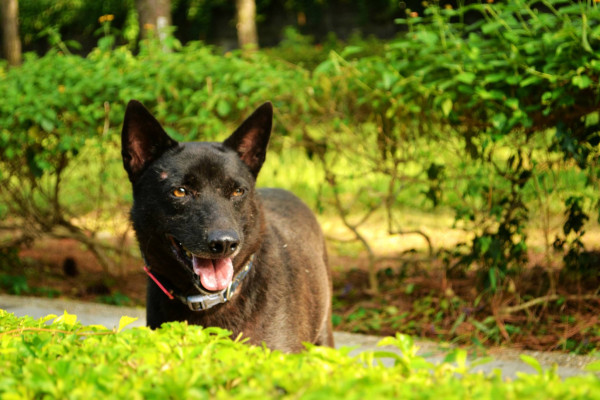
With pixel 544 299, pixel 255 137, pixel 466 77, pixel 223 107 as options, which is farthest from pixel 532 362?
pixel 223 107

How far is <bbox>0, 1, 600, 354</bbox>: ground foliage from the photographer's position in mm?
4633

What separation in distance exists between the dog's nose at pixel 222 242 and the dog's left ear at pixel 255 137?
73 cm

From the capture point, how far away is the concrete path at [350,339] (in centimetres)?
438

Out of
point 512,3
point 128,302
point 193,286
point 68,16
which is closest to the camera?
point 193,286

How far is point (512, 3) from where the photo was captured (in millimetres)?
4664

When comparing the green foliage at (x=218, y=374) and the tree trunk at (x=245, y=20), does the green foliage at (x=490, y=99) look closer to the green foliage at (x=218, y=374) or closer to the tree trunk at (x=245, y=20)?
the green foliage at (x=218, y=374)

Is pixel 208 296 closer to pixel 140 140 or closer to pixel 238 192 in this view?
pixel 238 192

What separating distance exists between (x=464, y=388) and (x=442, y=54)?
378cm

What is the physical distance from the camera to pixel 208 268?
10.9ft

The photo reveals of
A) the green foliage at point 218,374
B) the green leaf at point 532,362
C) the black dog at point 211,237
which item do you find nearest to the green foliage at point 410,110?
the black dog at point 211,237

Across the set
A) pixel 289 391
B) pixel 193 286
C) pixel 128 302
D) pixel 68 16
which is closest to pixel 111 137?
pixel 128 302

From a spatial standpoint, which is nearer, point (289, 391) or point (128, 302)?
point (289, 391)

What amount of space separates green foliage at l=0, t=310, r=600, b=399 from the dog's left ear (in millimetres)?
1869

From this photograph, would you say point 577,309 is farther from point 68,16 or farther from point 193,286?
point 68,16
